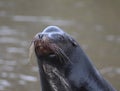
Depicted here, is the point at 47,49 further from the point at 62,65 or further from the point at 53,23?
the point at 53,23

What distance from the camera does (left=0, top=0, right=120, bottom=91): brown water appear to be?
411 inches

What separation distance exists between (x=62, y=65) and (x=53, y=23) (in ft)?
28.2

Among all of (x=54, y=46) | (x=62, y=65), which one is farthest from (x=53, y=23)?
(x=54, y=46)

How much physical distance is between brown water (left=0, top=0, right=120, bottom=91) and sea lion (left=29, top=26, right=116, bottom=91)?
360cm

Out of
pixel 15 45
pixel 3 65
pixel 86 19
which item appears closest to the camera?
pixel 3 65

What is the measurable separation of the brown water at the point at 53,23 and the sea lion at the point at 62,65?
3602 millimetres

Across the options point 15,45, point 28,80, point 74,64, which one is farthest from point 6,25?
point 74,64

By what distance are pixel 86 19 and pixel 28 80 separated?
18.5 feet

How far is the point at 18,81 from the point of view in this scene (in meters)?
9.97

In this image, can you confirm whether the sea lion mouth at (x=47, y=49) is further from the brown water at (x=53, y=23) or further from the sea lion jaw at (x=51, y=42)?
the brown water at (x=53, y=23)

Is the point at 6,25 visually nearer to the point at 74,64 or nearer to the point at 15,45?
the point at 15,45

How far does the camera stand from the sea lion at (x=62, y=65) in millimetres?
5582

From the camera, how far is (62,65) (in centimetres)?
577

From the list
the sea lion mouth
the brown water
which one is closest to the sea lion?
the sea lion mouth
